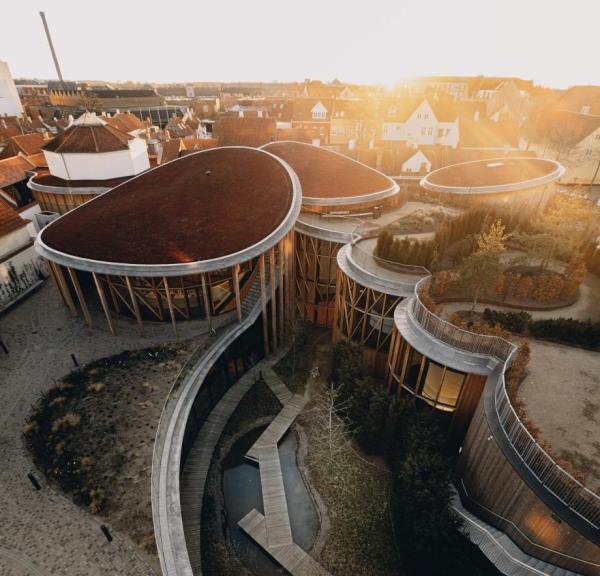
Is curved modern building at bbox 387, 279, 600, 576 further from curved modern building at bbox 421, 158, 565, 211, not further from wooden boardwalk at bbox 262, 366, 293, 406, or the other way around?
curved modern building at bbox 421, 158, 565, 211

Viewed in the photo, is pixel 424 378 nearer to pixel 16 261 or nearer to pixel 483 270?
pixel 483 270

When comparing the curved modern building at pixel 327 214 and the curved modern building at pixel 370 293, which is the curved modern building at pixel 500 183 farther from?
the curved modern building at pixel 370 293

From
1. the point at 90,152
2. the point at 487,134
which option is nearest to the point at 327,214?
the point at 90,152

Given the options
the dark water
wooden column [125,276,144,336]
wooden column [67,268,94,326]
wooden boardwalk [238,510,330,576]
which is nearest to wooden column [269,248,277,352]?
the dark water

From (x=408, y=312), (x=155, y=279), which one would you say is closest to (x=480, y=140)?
(x=408, y=312)

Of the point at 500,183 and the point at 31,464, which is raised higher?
the point at 500,183

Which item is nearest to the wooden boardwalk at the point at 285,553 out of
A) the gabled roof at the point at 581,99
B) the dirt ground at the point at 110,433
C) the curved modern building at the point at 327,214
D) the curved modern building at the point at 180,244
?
the dirt ground at the point at 110,433
